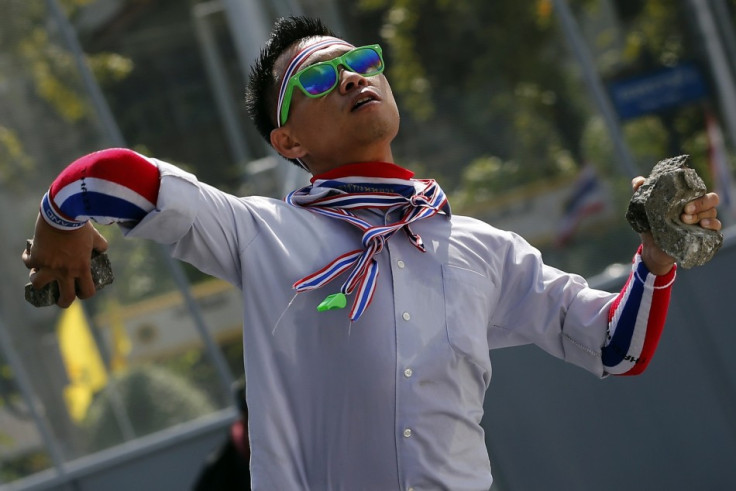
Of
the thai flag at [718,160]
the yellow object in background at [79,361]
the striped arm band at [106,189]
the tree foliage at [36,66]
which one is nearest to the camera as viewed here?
the striped arm band at [106,189]

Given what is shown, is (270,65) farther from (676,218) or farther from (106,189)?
(676,218)

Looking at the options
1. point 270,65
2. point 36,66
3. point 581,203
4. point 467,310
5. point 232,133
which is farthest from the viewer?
point 232,133

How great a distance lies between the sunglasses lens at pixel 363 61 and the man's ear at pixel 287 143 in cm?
22

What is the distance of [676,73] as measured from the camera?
21.4ft

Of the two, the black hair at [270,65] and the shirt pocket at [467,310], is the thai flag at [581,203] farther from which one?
the shirt pocket at [467,310]

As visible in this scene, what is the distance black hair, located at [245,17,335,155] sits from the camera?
9.41ft

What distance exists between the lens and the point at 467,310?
2.60 m

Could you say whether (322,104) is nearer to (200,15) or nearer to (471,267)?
(471,267)

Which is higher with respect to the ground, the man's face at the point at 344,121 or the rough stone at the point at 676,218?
the man's face at the point at 344,121

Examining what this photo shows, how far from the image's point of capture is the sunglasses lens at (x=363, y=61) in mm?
2693

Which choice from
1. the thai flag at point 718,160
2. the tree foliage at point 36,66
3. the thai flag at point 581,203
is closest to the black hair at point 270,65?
the thai flag at point 581,203

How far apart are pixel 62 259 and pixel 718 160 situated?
4.75 meters

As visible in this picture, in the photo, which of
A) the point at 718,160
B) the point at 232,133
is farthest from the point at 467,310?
the point at 232,133

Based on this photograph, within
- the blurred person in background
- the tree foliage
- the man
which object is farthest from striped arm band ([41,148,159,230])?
the tree foliage
